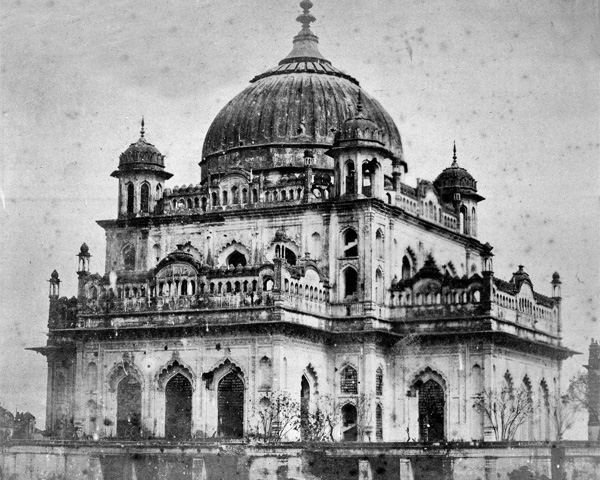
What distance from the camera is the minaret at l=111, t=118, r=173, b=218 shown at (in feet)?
204

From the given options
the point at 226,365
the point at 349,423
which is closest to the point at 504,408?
the point at 349,423

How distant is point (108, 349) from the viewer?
57.8 meters

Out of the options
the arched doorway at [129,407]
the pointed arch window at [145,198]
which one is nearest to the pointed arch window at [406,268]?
the pointed arch window at [145,198]

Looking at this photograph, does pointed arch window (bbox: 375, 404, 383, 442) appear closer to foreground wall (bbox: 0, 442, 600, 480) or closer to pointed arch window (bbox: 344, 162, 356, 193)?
foreground wall (bbox: 0, 442, 600, 480)

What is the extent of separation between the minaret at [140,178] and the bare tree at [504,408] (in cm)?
1666

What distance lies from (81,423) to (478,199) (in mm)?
21435

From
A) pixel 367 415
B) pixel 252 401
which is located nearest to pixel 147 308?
pixel 252 401

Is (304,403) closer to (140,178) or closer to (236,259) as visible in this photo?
(236,259)

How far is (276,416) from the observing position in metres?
53.8

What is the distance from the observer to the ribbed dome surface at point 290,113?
206 feet

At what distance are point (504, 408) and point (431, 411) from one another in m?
3.04

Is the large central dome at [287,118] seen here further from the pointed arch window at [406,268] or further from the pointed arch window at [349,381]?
the pointed arch window at [349,381]

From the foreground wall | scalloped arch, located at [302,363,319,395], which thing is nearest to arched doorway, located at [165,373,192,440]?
scalloped arch, located at [302,363,319,395]

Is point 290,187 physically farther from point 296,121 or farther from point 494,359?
point 494,359
